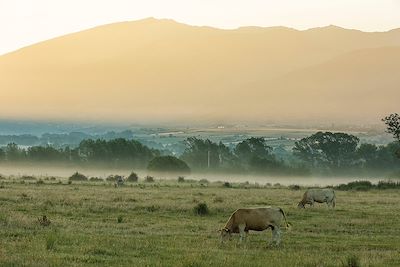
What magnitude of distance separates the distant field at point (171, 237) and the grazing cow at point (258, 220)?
0.47 m

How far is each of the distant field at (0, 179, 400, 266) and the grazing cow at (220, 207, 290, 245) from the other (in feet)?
1.54

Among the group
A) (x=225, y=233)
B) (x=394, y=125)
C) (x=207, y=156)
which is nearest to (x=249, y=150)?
(x=207, y=156)

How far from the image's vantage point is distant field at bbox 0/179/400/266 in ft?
58.9

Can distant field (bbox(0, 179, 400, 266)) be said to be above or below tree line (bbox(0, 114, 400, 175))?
above

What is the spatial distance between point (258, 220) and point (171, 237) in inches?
123

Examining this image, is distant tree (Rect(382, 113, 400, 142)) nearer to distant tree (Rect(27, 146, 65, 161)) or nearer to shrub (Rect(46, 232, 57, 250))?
shrub (Rect(46, 232, 57, 250))

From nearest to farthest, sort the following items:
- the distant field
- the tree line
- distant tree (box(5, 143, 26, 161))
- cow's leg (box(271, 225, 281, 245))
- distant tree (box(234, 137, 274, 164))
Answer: the distant field → cow's leg (box(271, 225, 281, 245)) → the tree line → distant tree (box(5, 143, 26, 161)) → distant tree (box(234, 137, 274, 164))

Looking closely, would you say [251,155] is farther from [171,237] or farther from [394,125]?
[171,237]

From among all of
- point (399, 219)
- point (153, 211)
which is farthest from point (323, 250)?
point (153, 211)

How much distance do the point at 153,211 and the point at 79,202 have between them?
498cm

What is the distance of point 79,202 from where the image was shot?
35375mm

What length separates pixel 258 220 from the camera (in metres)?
21.9

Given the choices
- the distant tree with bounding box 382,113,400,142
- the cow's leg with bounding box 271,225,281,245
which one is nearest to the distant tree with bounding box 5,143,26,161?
the distant tree with bounding box 382,113,400,142

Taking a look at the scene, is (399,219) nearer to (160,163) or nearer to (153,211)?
(153,211)
